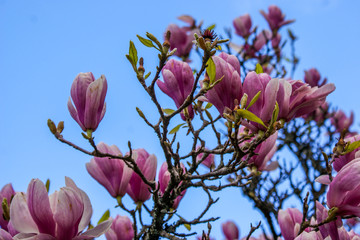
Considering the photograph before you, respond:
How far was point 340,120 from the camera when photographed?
217 inches

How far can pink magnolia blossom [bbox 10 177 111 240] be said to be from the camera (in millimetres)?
1438

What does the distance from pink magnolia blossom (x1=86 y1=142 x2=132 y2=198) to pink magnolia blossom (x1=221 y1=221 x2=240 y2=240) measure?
78.8 inches

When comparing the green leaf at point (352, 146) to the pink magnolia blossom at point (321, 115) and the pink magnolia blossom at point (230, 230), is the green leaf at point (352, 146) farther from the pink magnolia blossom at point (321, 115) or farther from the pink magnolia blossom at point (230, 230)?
the pink magnolia blossom at point (321, 115)

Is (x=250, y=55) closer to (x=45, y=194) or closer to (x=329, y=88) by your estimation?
(x=329, y=88)

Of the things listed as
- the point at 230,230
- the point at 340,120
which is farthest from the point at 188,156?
the point at 340,120

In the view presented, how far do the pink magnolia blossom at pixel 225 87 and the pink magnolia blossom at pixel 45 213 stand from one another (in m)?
0.68

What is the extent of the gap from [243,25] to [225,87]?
3.34 meters

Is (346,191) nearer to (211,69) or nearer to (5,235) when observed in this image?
(211,69)

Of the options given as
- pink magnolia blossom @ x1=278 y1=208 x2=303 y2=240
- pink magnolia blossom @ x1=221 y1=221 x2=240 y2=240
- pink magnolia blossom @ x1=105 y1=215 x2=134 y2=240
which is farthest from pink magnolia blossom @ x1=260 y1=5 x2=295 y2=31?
pink magnolia blossom @ x1=105 y1=215 x2=134 y2=240

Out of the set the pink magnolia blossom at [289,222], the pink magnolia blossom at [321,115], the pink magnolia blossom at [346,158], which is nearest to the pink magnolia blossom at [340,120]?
the pink magnolia blossom at [321,115]

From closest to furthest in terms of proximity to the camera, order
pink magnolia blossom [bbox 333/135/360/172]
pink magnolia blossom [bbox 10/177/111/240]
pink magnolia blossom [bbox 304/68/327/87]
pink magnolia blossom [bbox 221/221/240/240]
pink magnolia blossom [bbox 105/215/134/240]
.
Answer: pink magnolia blossom [bbox 10/177/111/240] → pink magnolia blossom [bbox 333/135/360/172] → pink magnolia blossom [bbox 105/215/134/240] → pink magnolia blossom [bbox 221/221/240/240] → pink magnolia blossom [bbox 304/68/327/87]

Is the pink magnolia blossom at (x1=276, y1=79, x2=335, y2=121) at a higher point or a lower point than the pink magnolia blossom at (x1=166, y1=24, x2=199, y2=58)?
lower

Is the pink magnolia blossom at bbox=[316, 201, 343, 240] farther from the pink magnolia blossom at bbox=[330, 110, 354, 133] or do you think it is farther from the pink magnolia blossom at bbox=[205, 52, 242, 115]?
the pink magnolia blossom at bbox=[330, 110, 354, 133]

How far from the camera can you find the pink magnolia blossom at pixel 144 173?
2082 mm
